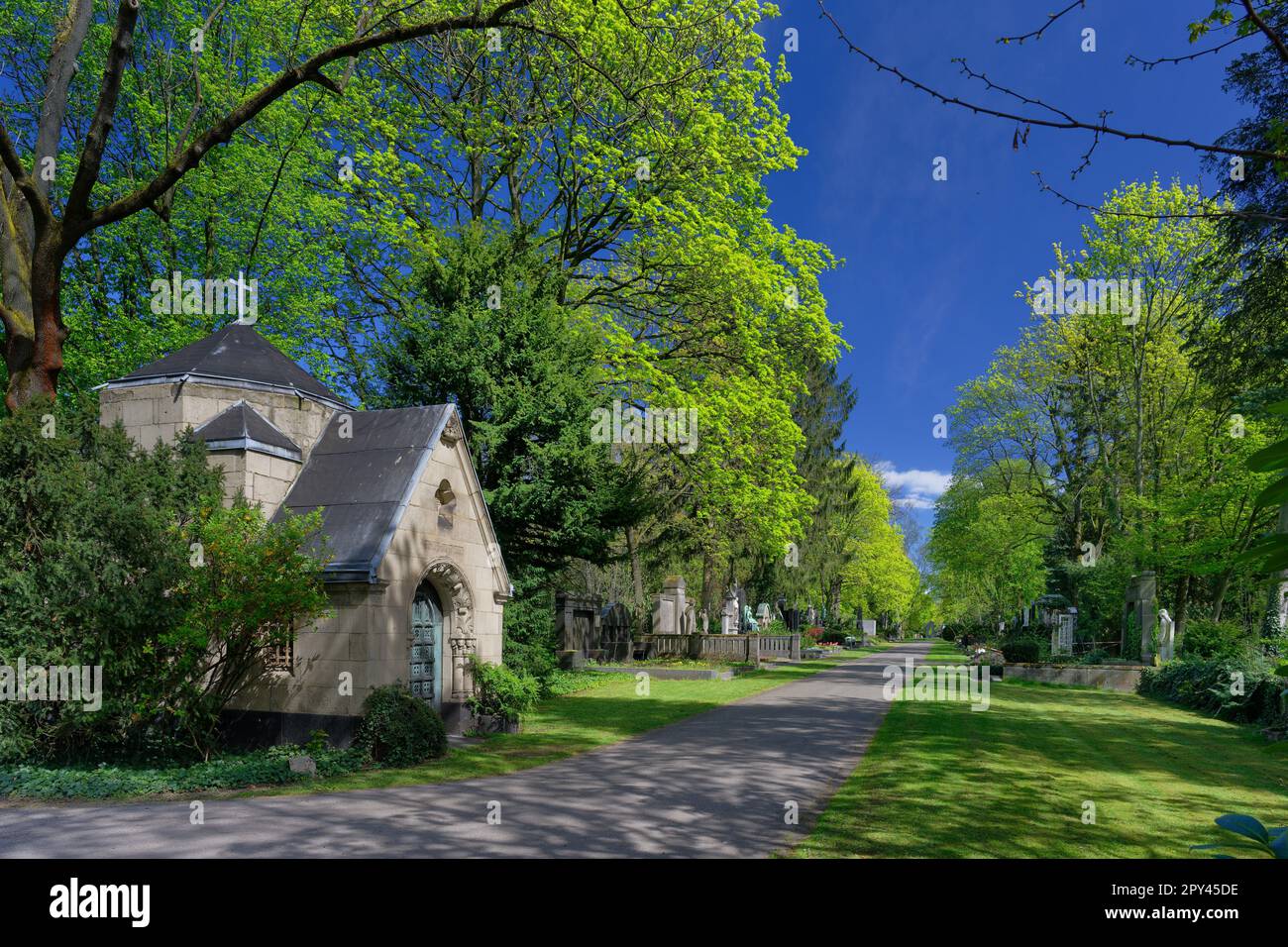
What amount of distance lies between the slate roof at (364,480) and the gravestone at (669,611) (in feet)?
71.5

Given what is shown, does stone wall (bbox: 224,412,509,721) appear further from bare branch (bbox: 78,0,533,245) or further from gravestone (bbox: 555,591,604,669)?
gravestone (bbox: 555,591,604,669)

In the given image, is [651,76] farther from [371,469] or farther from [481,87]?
[371,469]

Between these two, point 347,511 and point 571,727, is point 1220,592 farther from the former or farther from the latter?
point 347,511

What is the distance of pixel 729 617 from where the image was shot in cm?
3897

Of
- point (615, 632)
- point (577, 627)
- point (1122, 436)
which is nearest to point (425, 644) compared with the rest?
point (577, 627)

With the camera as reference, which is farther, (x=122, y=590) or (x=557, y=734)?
(x=557, y=734)

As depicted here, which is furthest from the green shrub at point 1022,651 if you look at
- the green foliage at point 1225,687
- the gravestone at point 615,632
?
the gravestone at point 615,632

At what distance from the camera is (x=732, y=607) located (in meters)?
39.7

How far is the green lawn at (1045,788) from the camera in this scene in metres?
7.21

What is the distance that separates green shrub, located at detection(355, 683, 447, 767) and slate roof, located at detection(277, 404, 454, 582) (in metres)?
1.95

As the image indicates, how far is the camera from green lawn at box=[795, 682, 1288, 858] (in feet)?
23.6

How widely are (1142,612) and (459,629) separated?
2486 centimetres

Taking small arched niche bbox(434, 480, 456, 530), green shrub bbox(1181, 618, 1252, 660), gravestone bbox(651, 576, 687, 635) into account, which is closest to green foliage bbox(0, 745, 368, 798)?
small arched niche bbox(434, 480, 456, 530)

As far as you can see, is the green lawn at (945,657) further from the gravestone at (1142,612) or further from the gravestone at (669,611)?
the gravestone at (669,611)
